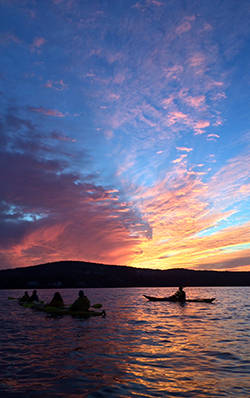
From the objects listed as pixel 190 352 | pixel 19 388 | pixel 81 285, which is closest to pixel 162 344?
pixel 190 352

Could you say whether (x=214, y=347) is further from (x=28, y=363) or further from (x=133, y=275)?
(x=133, y=275)

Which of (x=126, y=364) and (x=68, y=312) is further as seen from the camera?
(x=68, y=312)

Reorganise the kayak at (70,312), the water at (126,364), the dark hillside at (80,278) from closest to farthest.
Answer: the water at (126,364) < the kayak at (70,312) < the dark hillside at (80,278)

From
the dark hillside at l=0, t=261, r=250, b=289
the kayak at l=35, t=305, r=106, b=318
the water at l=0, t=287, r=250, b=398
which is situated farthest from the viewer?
the dark hillside at l=0, t=261, r=250, b=289

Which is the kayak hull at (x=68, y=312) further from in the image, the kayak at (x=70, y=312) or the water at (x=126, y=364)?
the water at (x=126, y=364)

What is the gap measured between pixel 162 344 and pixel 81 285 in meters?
164

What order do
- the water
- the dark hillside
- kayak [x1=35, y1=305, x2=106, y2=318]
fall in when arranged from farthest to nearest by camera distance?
1. the dark hillside
2. kayak [x1=35, y1=305, x2=106, y2=318]
3. the water

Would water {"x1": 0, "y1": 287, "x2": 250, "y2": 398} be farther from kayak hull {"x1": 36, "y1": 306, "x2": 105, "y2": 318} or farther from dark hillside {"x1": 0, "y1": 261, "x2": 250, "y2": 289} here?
dark hillside {"x1": 0, "y1": 261, "x2": 250, "y2": 289}

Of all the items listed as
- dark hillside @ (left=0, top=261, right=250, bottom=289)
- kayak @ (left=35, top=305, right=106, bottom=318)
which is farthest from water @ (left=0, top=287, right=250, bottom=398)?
dark hillside @ (left=0, top=261, right=250, bottom=289)

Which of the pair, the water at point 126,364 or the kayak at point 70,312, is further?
the kayak at point 70,312

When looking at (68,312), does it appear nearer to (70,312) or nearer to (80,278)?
(70,312)

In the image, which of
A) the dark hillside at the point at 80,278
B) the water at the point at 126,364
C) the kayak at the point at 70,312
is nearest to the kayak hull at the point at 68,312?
the kayak at the point at 70,312

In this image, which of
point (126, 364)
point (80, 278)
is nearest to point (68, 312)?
point (126, 364)

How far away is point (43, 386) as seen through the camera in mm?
7273
